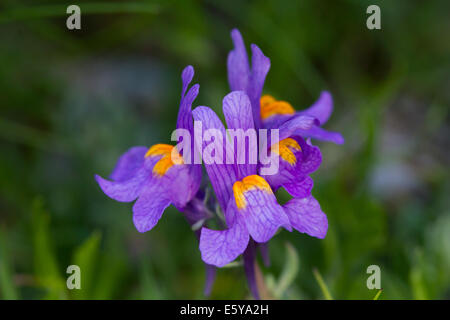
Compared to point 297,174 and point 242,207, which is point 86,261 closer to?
point 242,207

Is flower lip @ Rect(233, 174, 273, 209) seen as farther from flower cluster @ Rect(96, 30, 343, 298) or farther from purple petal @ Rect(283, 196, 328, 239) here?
purple petal @ Rect(283, 196, 328, 239)

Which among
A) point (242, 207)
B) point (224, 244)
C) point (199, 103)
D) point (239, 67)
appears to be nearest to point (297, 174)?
point (242, 207)

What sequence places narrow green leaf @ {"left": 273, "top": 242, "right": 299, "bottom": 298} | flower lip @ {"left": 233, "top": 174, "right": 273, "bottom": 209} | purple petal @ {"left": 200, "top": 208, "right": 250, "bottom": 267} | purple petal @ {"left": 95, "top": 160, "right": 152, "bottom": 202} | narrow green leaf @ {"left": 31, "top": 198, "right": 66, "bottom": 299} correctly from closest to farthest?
purple petal @ {"left": 200, "top": 208, "right": 250, "bottom": 267} < flower lip @ {"left": 233, "top": 174, "right": 273, "bottom": 209} < purple petal @ {"left": 95, "top": 160, "right": 152, "bottom": 202} < narrow green leaf @ {"left": 273, "top": 242, "right": 299, "bottom": 298} < narrow green leaf @ {"left": 31, "top": 198, "right": 66, "bottom": 299}

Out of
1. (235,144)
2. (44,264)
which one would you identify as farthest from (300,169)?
(44,264)

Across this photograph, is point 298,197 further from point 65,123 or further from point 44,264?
point 65,123

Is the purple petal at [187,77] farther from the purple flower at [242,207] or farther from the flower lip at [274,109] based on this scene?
the flower lip at [274,109]

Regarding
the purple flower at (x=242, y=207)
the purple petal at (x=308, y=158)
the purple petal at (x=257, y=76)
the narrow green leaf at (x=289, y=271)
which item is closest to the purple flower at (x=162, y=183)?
the purple flower at (x=242, y=207)

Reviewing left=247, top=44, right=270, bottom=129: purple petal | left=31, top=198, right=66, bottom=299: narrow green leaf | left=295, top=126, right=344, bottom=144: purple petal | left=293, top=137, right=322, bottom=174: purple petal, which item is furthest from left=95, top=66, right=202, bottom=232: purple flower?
left=31, top=198, right=66, bottom=299: narrow green leaf
